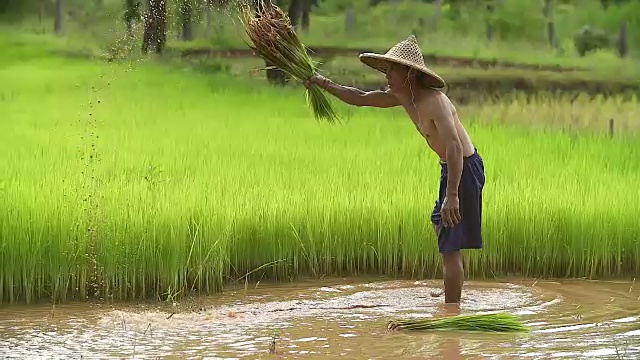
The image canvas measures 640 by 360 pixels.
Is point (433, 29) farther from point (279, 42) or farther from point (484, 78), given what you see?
point (279, 42)

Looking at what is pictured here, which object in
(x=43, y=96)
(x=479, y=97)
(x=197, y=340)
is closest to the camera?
(x=197, y=340)

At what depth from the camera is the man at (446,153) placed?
517 centimetres

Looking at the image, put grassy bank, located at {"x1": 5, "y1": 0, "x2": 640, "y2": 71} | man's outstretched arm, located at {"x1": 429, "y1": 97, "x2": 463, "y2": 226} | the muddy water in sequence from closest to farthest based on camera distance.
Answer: the muddy water, man's outstretched arm, located at {"x1": 429, "y1": 97, "x2": 463, "y2": 226}, grassy bank, located at {"x1": 5, "y1": 0, "x2": 640, "y2": 71}

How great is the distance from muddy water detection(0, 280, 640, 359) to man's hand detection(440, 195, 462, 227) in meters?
0.41

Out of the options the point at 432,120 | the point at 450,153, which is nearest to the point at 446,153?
the point at 450,153

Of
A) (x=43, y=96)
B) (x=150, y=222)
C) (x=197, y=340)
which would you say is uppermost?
(x=43, y=96)

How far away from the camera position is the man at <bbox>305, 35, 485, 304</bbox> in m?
5.17

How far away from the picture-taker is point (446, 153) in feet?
17.0


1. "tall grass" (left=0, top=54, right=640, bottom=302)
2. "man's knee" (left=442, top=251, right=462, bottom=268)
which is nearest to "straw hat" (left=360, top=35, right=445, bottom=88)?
"man's knee" (left=442, top=251, right=462, bottom=268)

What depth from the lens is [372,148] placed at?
9336mm

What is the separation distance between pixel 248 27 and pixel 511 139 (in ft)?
15.0

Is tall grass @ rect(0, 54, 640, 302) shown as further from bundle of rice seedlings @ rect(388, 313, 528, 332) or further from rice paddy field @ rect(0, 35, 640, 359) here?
bundle of rice seedlings @ rect(388, 313, 528, 332)

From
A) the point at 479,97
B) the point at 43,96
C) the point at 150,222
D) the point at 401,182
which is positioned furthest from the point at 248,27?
the point at 479,97

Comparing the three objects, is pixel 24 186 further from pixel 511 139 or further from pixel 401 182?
pixel 511 139
